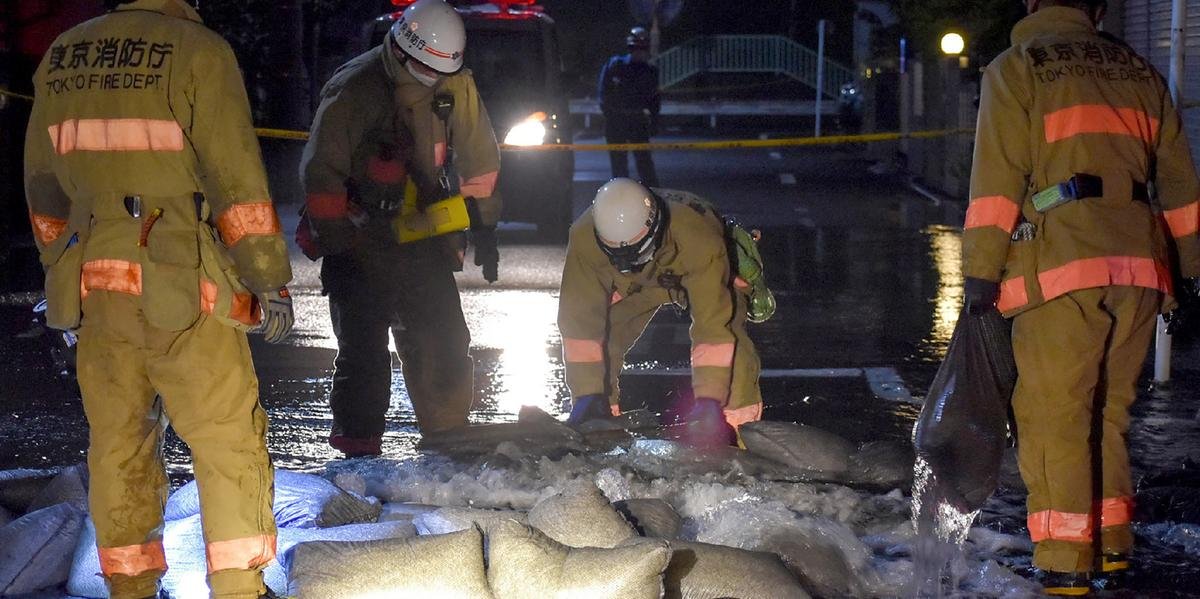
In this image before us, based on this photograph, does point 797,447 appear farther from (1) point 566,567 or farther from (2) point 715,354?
(1) point 566,567

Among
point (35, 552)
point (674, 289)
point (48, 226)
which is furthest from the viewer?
point (674, 289)

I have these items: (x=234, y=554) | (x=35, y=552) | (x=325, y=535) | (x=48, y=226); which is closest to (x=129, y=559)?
(x=234, y=554)

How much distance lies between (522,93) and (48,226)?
8820 millimetres

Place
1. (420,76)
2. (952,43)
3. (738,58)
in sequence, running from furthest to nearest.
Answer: (738,58), (952,43), (420,76)

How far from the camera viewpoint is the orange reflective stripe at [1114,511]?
4.49 meters

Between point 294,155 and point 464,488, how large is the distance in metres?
12.4

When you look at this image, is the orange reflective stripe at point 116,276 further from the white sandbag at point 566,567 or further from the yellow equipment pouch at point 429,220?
the yellow equipment pouch at point 429,220

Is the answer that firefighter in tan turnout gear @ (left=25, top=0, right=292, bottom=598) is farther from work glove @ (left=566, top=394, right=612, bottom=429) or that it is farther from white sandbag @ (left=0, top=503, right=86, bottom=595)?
work glove @ (left=566, top=394, right=612, bottom=429)

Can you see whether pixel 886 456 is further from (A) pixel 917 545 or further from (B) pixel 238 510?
(B) pixel 238 510

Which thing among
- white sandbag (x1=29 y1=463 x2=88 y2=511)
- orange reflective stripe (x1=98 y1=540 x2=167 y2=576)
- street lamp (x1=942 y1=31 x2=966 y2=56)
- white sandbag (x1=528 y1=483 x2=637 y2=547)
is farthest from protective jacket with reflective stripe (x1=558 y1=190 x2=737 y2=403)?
street lamp (x1=942 y1=31 x2=966 y2=56)

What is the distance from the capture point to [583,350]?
19.3 feet

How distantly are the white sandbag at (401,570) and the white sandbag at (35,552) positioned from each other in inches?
33.0

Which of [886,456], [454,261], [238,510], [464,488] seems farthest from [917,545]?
[454,261]

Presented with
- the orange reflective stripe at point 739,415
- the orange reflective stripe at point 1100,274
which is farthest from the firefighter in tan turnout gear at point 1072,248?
the orange reflective stripe at point 739,415
